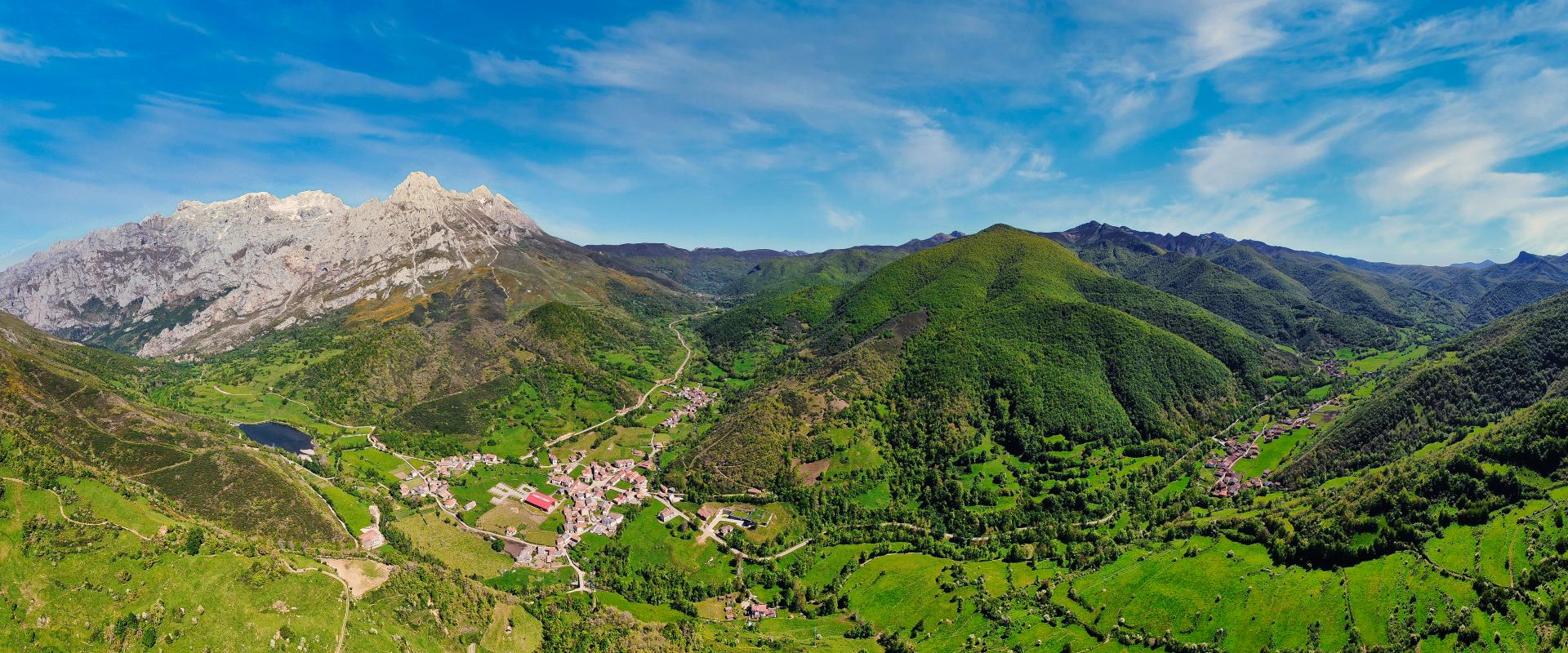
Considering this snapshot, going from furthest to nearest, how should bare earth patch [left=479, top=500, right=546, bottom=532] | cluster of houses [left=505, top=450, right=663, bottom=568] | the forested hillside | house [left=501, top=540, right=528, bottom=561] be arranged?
the forested hillside → bare earth patch [left=479, top=500, right=546, bottom=532] → cluster of houses [left=505, top=450, right=663, bottom=568] → house [left=501, top=540, right=528, bottom=561]

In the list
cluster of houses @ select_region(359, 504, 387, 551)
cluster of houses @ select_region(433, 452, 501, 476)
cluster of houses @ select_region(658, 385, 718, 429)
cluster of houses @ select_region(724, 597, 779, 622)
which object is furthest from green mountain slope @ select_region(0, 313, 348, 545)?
cluster of houses @ select_region(658, 385, 718, 429)

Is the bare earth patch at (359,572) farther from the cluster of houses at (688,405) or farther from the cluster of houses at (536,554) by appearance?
the cluster of houses at (688,405)

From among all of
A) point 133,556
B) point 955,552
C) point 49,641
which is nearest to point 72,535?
point 133,556

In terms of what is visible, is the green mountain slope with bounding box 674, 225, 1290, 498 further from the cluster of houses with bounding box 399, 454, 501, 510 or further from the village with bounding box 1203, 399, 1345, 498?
the cluster of houses with bounding box 399, 454, 501, 510

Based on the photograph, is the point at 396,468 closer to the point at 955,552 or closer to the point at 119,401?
the point at 119,401

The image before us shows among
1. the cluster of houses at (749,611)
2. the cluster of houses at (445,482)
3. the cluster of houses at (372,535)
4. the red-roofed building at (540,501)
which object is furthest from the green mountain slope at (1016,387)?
the cluster of houses at (372,535)

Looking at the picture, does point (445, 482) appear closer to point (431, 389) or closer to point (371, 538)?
point (371, 538)
